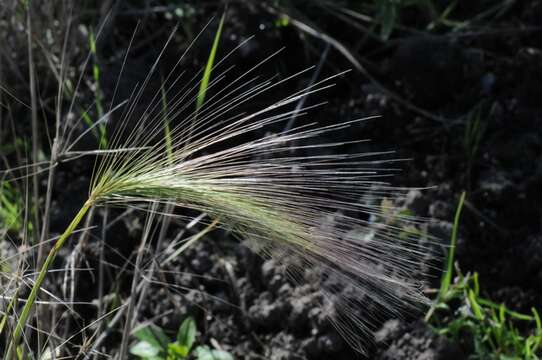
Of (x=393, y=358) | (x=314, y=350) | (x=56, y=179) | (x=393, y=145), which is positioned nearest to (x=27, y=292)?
(x=56, y=179)

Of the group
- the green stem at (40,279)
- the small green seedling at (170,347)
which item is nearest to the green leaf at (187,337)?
the small green seedling at (170,347)

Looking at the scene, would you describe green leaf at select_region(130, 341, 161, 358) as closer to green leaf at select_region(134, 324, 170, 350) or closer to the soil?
green leaf at select_region(134, 324, 170, 350)

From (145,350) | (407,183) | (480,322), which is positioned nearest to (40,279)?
(145,350)

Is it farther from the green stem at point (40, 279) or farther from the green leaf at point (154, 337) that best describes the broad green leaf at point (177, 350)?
the green stem at point (40, 279)

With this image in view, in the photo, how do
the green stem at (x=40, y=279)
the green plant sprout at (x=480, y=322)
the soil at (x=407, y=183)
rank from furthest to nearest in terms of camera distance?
the soil at (x=407, y=183) → the green plant sprout at (x=480, y=322) → the green stem at (x=40, y=279)

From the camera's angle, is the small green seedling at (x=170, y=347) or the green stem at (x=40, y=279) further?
the small green seedling at (x=170, y=347)

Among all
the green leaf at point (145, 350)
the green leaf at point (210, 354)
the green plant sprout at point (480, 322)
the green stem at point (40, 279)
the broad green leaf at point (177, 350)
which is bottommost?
the green plant sprout at point (480, 322)

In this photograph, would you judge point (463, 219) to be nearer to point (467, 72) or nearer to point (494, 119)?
point (494, 119)

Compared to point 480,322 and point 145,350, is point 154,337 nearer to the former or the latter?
point 145,350
